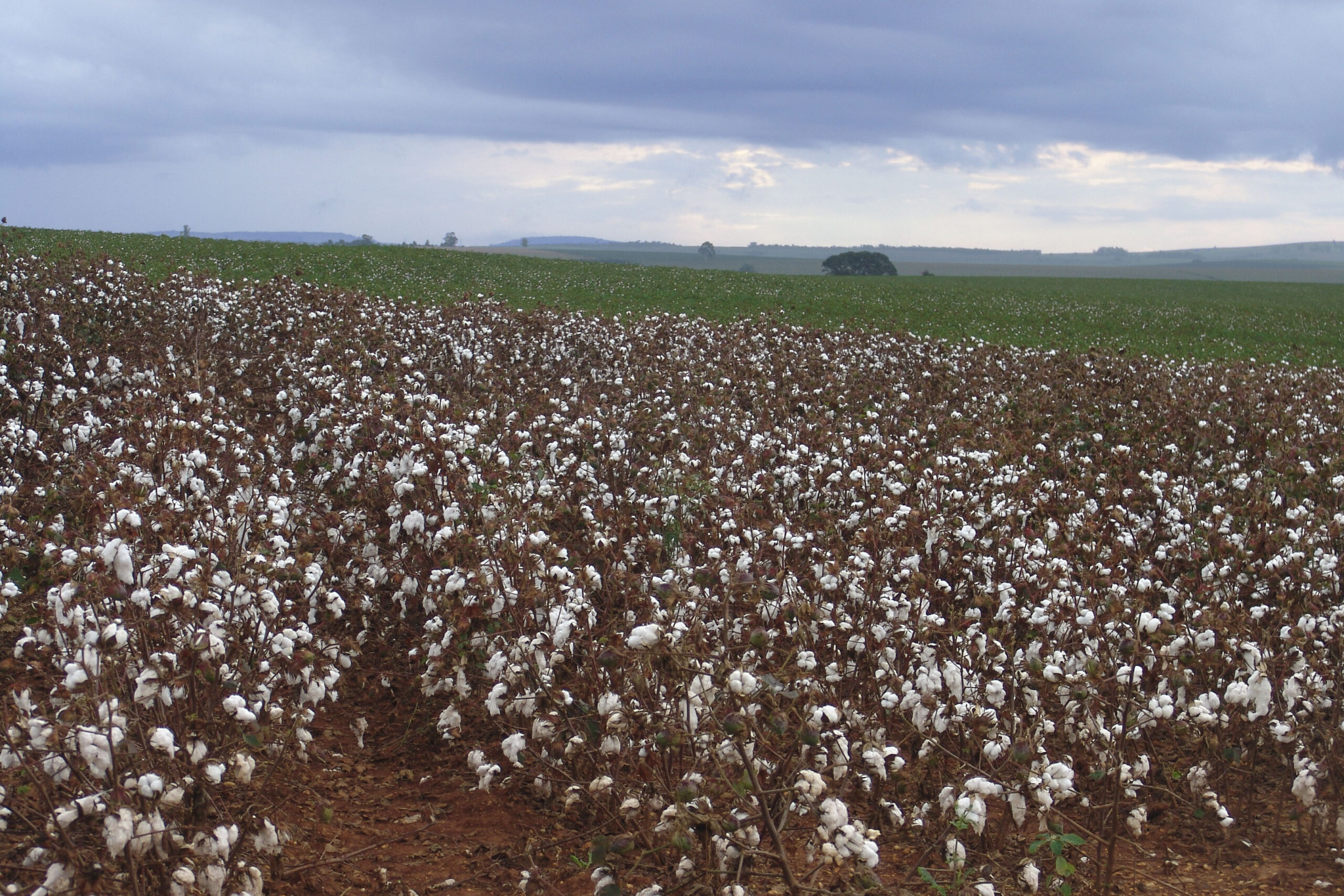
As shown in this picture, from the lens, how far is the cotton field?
11.2ft

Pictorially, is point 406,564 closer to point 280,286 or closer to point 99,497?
point 99,497

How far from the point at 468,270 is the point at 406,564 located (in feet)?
110

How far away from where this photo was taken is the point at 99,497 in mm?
4934

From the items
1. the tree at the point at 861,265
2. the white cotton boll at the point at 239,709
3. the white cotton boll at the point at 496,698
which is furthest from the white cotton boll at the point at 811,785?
the tree at the point at 861,265

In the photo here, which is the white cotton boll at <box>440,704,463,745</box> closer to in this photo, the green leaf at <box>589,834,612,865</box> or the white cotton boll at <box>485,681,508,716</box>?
the white cotton boll at <box>485,681,508,716</box>

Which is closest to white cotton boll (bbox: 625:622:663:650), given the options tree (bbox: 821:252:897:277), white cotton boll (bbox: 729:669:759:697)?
white cotton boll (bbox: 729:669:759:697)

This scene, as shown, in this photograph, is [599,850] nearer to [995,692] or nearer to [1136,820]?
[995,692]

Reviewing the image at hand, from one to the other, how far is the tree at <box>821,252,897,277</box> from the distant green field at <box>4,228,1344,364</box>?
40.5 m

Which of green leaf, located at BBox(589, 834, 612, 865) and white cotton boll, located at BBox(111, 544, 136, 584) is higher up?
white cotton boll, located at BBox(111, 544, 136, 584)

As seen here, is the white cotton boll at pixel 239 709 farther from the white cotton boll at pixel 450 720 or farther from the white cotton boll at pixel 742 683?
the white cotton boll at pixel 742 683

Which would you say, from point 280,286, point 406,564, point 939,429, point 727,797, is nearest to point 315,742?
point 406,564

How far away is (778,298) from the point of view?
1423 inches

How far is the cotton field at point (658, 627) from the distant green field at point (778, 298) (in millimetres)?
9953

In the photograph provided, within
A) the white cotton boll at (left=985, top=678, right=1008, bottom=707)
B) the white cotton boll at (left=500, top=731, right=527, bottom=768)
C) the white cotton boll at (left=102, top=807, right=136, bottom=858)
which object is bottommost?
the white cotton boll at (left=500, top=731, right=527, bottom=768)
